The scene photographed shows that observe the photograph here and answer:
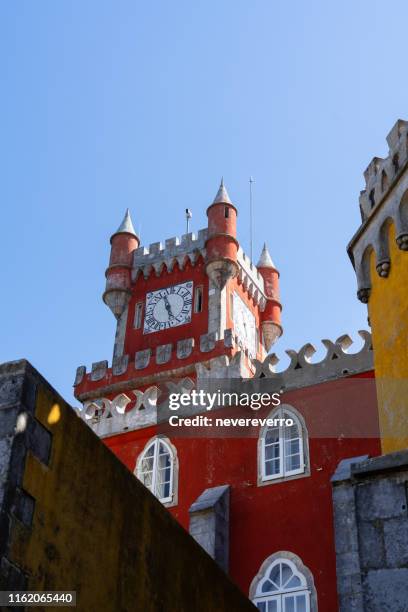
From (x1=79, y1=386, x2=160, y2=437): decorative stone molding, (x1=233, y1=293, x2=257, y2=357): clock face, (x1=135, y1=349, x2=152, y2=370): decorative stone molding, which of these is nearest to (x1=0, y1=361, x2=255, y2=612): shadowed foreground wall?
(x1=79, y1=386, x2=160, y2=437): decorative stone molding

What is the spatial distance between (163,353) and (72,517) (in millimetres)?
26257

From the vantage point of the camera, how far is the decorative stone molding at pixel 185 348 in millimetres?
31453

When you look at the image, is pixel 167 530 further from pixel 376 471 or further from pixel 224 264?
pixel 224 264

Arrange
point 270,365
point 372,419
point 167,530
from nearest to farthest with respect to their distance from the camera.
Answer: point 167,530, point 372,419, point 270,365

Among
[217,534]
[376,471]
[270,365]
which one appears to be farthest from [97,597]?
[270,365]

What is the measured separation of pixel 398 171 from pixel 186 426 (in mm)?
12382

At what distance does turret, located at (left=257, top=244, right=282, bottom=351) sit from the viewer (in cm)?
3712

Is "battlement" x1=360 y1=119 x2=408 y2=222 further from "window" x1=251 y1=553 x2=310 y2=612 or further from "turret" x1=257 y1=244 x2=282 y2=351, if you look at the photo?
"turret" x1=257 y1=244 x2=282 y2=351

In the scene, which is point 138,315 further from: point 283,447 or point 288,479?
point 288,479

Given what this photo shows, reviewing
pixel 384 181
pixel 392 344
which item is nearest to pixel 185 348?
pixel 384 181

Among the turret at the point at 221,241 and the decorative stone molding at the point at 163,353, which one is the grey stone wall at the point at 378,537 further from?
the turret at the point at 221,241

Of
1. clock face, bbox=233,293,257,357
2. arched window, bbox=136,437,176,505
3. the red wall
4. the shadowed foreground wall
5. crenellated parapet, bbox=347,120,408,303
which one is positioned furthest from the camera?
clock face, bbox=233,293,257,357

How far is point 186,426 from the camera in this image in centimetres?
1875

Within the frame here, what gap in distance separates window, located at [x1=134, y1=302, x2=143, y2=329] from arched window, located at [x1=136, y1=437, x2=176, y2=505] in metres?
15.7
